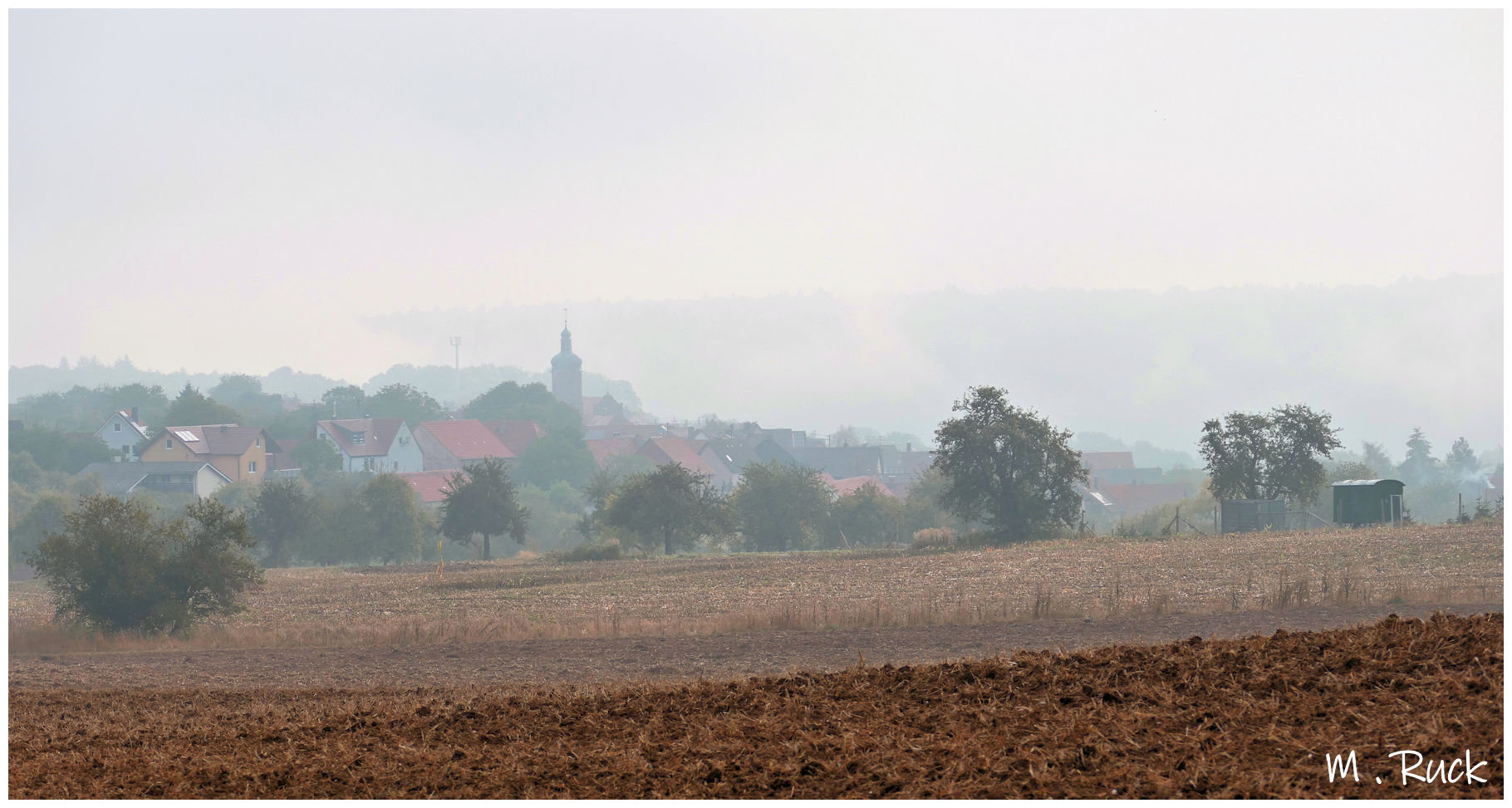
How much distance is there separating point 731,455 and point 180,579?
14456cm

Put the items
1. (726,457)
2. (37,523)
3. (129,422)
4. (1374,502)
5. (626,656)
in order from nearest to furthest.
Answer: (626,656), (1374,502), (37,523), (129,422), (726,457)

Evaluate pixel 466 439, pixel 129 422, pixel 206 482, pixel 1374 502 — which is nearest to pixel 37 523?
pixel 206 482

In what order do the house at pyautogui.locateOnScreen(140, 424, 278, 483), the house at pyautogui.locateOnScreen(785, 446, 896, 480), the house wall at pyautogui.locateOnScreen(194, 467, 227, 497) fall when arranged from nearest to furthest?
the house wall at pyautogui.locateOnScreen(194, 467, 227, 497) < the house at pyautogui.locateOnScreen(140, 424, 278, 483) < the house at pyautogui.locateOnScreen(785, 446, 896, 480)

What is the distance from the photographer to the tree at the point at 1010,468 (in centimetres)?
5503

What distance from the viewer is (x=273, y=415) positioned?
171 metres

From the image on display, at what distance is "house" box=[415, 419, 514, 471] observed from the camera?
143625mm

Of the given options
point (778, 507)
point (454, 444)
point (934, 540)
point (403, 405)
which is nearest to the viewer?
point (934, 540)

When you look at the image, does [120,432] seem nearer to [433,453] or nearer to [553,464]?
[433,453]

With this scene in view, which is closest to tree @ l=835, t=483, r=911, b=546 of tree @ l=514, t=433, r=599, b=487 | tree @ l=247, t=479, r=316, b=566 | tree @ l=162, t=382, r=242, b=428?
tree @ l=247, t=479, r=316, b=566

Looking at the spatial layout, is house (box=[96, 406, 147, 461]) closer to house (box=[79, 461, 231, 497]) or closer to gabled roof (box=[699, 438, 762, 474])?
house (box=[79, 461, 231, 497])

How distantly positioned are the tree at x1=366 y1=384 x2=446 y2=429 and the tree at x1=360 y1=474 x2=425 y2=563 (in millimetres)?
104381

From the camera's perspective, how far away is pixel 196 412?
142 m

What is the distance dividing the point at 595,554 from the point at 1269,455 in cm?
3296

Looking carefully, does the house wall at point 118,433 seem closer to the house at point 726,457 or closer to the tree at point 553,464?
the tree at point 553,464
